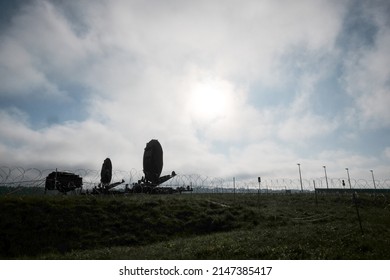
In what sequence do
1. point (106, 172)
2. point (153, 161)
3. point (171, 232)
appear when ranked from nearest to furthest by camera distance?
point (171, 232) → point (153, 161) → point (106, 172)

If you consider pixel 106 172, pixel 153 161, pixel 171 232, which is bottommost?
pixel 171 232

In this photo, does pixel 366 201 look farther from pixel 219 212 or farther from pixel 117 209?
pixel 117 209

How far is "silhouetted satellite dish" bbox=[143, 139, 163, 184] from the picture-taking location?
128ft

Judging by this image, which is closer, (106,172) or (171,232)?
(171,232)

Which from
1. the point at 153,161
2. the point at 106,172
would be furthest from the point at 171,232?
the point at 106,172

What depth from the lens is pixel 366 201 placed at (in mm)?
42656

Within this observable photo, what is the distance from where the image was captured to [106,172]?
135 ft

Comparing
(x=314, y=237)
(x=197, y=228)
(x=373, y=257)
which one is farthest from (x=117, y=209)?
(x=373, y=257)

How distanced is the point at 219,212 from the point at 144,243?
33.4 feet

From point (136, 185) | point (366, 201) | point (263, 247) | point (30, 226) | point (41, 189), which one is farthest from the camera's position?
point (366, 201)

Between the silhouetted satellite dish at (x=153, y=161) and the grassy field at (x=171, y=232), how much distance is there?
1088cm

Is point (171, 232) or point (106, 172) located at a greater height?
point (106, 172)

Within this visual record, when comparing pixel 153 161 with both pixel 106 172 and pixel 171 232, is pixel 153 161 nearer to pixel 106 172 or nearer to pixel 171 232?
pixel 106 172

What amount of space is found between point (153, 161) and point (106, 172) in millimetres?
8163
